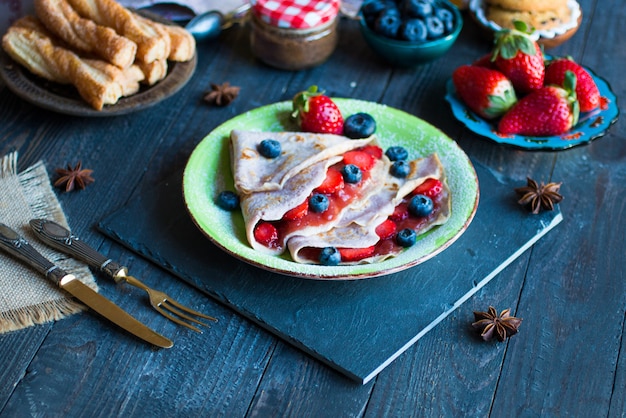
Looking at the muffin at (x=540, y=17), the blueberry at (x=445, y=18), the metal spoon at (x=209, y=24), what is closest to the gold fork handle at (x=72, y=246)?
the metal spoon at (x=209, y=24)

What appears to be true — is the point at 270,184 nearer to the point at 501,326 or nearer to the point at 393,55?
the point at 501,326

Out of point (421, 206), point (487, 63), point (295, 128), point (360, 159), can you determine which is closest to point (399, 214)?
point (421, 206)

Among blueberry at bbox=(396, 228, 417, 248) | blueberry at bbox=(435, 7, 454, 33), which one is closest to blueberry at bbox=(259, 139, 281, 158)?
blueberry at bbox=(396, 228, 417, 248)

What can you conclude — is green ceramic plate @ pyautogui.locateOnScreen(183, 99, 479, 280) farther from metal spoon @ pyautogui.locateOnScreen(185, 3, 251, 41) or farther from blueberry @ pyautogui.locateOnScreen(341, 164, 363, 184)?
metal spoon @ pyautogui.locateOnScreen(185, 3, 251, 41)

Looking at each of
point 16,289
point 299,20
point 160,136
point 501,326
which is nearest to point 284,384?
point 501,326

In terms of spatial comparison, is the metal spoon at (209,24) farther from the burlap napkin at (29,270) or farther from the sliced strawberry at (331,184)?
the sliced strawberry at (331,184)

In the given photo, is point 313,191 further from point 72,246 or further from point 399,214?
point 72,246
